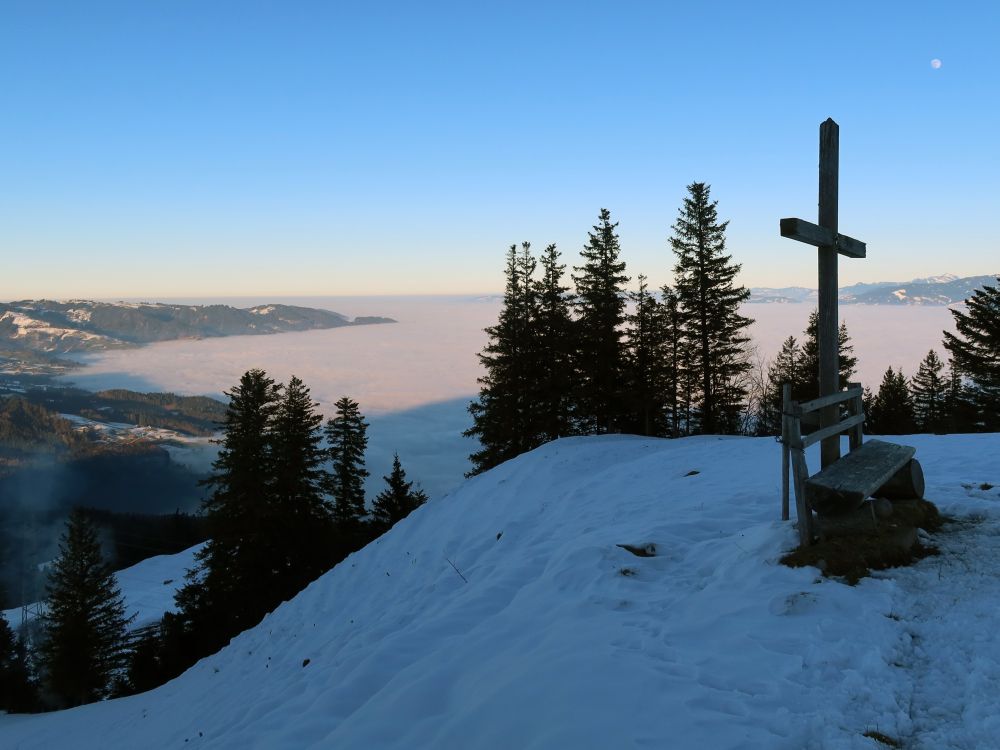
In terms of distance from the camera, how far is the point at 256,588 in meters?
26.7

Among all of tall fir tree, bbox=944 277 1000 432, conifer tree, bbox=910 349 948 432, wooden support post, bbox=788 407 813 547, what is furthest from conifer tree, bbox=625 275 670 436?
conifer tree, bbox=910 349 948 432

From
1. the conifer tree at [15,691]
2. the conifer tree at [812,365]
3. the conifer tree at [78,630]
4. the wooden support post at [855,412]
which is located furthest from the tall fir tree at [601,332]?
the conifer tree at [15,691]

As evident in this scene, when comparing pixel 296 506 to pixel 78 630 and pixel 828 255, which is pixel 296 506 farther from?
pixel 828 255

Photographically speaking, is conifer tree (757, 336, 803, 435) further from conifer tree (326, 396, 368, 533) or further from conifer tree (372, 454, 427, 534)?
conifer tree (326, 396, 368, 533)

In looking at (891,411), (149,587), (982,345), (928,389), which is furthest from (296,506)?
(149,587)

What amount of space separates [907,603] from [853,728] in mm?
Result: 2120

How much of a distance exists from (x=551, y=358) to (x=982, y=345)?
74.4 feet

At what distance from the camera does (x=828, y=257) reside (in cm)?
728

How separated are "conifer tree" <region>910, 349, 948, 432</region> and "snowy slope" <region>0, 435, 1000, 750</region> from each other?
4961 cm

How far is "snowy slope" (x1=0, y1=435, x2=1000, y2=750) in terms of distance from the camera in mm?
3900

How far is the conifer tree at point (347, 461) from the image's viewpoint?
1538 inches

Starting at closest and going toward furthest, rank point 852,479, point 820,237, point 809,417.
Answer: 1. point 852,479
2. point 809,417
3. point 820,237

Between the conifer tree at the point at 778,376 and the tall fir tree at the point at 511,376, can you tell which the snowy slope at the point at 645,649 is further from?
the conifer tree at the point at 778,376

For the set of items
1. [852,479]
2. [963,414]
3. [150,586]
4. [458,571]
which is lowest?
[150,586]
